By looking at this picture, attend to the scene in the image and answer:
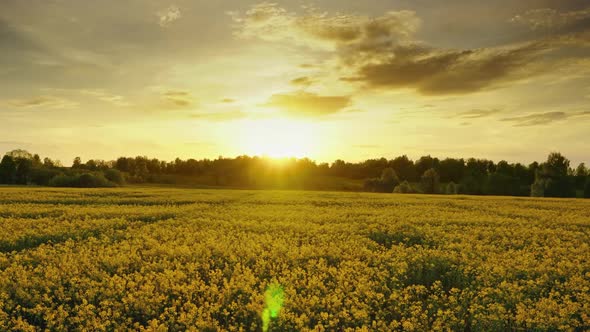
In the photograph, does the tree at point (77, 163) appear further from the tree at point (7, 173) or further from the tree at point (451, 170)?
the tree at point (451, 170)

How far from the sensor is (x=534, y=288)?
343 inches

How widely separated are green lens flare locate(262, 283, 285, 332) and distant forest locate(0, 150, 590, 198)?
80.7 metres

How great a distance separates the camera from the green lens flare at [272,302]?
700cm

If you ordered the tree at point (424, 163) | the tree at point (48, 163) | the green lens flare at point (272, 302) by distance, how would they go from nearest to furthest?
the green lens flare at point (272, 302) → the tree at point (48, 163) → the tree at point (424, 163)

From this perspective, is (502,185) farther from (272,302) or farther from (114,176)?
(272,302)

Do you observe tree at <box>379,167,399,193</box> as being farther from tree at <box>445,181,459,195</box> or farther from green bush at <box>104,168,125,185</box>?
green bush at <box>104,168,125,185</box>

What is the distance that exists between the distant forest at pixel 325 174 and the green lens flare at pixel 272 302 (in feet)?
265

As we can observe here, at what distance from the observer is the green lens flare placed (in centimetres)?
700

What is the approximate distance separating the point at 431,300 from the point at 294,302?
2.68 m

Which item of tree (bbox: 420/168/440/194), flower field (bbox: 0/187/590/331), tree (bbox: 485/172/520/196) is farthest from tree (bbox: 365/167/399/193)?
flower field (bbox: 0/187/590/331)

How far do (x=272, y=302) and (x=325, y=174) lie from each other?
514ft

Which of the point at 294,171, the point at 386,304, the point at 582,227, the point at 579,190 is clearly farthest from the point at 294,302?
the point at 294,171

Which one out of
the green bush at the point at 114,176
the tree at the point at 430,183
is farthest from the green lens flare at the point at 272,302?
the tree at the point at 430,183

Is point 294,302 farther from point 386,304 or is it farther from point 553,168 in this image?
point 553,168
